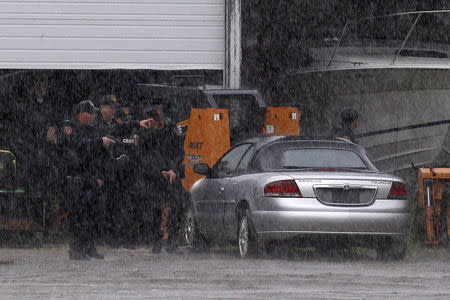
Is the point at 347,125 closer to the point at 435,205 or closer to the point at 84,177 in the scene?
the point at 435,205

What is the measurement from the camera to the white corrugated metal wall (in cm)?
2164

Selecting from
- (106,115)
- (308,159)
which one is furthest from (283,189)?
(106,115)

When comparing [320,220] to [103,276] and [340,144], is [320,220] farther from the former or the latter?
[103,276]

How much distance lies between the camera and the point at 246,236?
15555mm

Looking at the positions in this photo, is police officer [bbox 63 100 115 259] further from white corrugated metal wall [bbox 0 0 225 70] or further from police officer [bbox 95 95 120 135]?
white corrugated metal wall [bbox 0 0 225 70]

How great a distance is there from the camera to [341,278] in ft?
43.2

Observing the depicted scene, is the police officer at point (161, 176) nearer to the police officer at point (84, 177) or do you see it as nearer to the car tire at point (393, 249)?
the police officer at point (84, 177)

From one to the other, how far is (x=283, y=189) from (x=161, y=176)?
2378 mm

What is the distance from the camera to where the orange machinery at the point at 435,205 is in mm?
16625

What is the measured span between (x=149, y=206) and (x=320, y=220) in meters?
2.88

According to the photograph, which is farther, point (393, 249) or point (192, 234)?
point (192, 234)

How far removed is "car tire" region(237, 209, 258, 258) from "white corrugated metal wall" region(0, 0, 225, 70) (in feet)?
21.1

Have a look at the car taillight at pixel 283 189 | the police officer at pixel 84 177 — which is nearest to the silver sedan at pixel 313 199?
the car taillight at pixel 283 189

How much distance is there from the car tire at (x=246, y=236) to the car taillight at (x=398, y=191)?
Result: 60.2 inches
